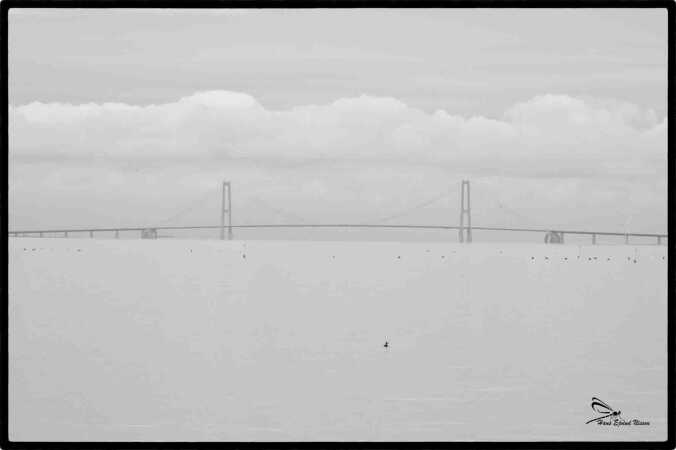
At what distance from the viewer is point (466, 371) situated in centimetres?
530

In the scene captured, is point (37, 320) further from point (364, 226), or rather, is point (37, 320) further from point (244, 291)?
point (364, 226)

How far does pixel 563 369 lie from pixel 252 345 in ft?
7.56

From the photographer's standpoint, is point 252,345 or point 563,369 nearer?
point 563,369

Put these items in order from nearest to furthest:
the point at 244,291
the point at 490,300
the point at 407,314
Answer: the point at 407,314 < the point at 490,300 < the point at 244,291

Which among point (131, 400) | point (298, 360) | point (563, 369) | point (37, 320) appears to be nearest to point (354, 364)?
point (298, 360)
